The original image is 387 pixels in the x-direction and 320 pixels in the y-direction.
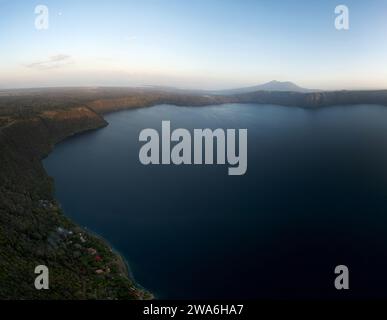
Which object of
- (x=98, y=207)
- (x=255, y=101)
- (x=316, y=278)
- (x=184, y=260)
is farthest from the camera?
(x=255, y=101)

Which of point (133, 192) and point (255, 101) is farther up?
point (255, 101)

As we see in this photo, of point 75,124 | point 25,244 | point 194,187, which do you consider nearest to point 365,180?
point 194,187

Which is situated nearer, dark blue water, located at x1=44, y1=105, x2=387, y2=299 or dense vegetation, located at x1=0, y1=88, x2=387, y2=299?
dense vegetation, located at x1=0, y1=88, x2=387, y2=299

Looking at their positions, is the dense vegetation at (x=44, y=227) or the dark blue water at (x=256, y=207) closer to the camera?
the dense vegetation at (x=44, y=227)

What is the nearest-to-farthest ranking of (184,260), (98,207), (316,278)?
1. (316,278)
2. (184,260)
3. (98,207)

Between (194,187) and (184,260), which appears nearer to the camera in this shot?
(184,260)

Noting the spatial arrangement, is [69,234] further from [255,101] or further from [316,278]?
[255,101]

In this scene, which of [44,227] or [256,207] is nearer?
[44,227]

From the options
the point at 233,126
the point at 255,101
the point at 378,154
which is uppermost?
the point at 255,101
